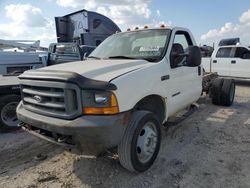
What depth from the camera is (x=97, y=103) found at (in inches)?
112

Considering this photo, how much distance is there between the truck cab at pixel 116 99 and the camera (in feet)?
9.30

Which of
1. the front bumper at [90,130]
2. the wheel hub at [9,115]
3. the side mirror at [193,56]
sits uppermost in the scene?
the side mirror at [193,56]

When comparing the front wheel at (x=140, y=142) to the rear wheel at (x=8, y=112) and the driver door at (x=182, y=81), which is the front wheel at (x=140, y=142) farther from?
the rear wheel at (x=8, y=112)

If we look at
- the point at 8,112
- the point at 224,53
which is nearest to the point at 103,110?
the point at 8,112

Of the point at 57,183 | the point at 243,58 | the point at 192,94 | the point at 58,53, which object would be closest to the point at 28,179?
the point at 57,183

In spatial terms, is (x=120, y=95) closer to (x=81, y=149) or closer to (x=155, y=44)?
(x=81, y=149)

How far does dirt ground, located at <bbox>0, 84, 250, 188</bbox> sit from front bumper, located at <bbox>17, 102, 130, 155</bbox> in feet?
→ 2.26

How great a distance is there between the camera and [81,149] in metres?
2.93

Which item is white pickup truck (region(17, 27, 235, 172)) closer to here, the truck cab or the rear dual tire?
the truck cab

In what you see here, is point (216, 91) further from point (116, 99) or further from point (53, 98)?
point (53, 98)

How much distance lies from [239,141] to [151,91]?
2.15 metres

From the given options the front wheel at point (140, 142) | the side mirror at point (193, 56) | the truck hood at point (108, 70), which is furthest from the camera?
the side mirror at point (193, 56)

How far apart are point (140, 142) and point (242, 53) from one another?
9560 millimetres

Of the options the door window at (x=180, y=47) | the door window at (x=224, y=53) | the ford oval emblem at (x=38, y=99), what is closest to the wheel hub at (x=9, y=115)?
the ford oval emblem at (x=38, y=99)
